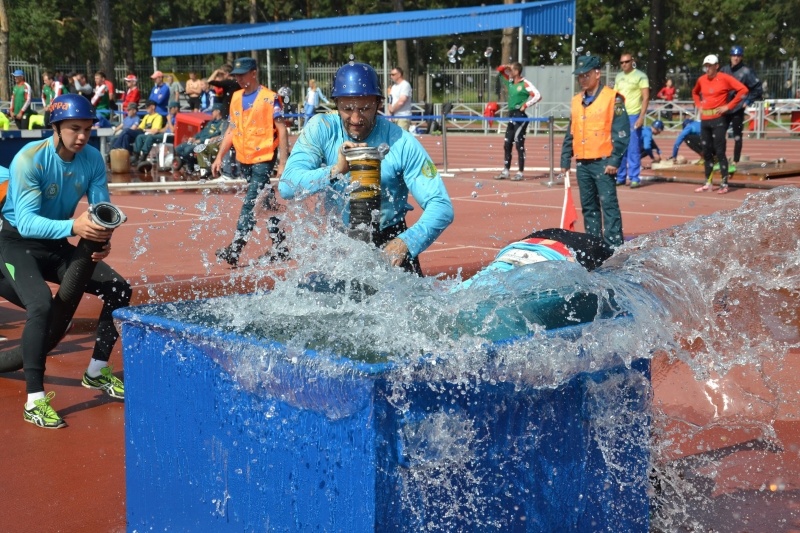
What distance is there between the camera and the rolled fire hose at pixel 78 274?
5.02m

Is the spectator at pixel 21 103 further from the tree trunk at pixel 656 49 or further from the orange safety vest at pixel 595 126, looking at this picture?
the tree trunk at pixel 656 49

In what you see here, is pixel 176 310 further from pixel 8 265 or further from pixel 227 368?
pixel 8 265

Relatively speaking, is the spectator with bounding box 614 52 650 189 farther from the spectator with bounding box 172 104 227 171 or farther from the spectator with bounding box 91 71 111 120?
the spectator with bounding box 91 71 111 120

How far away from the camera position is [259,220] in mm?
11164

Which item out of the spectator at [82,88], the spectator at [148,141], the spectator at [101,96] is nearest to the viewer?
the spectator at [148,141]

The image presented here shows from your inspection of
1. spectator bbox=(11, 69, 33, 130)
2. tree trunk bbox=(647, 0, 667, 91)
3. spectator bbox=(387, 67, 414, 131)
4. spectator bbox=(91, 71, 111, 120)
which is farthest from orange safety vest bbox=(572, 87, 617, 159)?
tree trunk bbox=(647, 0, 667, 91)

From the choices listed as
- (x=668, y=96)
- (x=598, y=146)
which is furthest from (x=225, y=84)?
(x=668, y=96)

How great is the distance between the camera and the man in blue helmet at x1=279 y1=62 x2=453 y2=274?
4.55m

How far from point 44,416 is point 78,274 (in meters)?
0.80

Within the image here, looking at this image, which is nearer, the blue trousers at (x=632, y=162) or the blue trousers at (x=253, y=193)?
the blue trousers at (x=253, y=193)

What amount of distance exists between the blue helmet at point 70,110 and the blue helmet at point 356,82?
5.73 feet

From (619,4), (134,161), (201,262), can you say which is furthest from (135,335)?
(619,4)

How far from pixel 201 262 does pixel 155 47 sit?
32.5m

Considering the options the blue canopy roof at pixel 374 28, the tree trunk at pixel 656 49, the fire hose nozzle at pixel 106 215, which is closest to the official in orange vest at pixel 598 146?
the fire hose nozzle at pixel 106 215
